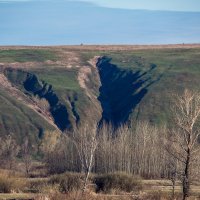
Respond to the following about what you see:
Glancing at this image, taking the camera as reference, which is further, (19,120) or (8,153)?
(19,120)

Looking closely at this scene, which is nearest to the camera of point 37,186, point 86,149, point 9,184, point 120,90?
point 86,149

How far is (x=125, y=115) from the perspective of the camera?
142 metres

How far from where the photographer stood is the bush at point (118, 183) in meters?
61.1

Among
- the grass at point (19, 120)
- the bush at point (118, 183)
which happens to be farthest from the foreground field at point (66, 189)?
the grass at point (19, 120)

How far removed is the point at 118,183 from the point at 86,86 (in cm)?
10961

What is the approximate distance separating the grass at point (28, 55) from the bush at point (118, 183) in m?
122

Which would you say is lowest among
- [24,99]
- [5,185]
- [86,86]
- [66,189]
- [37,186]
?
[24,99]

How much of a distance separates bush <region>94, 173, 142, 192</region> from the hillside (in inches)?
2573

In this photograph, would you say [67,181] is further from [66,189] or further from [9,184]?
[9,184]

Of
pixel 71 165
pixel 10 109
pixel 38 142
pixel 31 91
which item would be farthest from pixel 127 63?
pixel 71 165

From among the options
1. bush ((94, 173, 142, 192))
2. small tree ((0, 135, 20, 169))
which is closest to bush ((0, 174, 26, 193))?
bush ((94, 173, 142, 192))

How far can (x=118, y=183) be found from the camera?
61625 millimetres

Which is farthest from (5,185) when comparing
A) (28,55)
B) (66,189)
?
(28,55)

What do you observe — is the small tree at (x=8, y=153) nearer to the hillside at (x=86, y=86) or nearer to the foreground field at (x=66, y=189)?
the hillside at (x=86, y=86)
